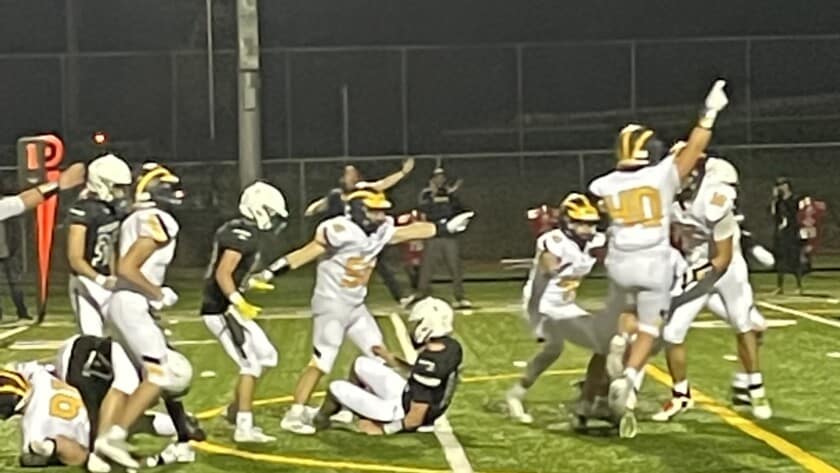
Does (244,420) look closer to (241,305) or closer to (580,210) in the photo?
(241,305)

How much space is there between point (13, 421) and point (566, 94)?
19240 mm

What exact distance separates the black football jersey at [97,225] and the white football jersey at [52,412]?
0.74m

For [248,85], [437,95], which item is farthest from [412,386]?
[437,95]

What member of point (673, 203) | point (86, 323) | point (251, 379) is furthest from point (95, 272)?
point (673, 203)

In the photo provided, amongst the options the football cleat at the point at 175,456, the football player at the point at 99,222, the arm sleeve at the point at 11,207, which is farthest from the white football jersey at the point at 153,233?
the football cleat at the point at 175,456

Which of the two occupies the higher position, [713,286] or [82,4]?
[82,4]

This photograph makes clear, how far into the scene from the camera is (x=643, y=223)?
27.9ft

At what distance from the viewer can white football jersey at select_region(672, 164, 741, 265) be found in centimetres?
899

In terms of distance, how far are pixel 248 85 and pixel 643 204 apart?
12.1 meters

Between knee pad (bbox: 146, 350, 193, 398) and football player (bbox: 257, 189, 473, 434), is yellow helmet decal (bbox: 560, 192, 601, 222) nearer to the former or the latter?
football player (bbox: 257, 189, 473, 434)

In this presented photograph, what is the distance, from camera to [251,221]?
8609 mm

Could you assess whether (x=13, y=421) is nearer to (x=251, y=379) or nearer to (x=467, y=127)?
(x=251, y=379)

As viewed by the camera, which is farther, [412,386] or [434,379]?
[412,386]

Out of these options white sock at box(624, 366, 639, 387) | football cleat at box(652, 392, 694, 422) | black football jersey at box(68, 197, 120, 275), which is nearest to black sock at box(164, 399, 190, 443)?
black football jersey at box(68, 197, 120, 275)
